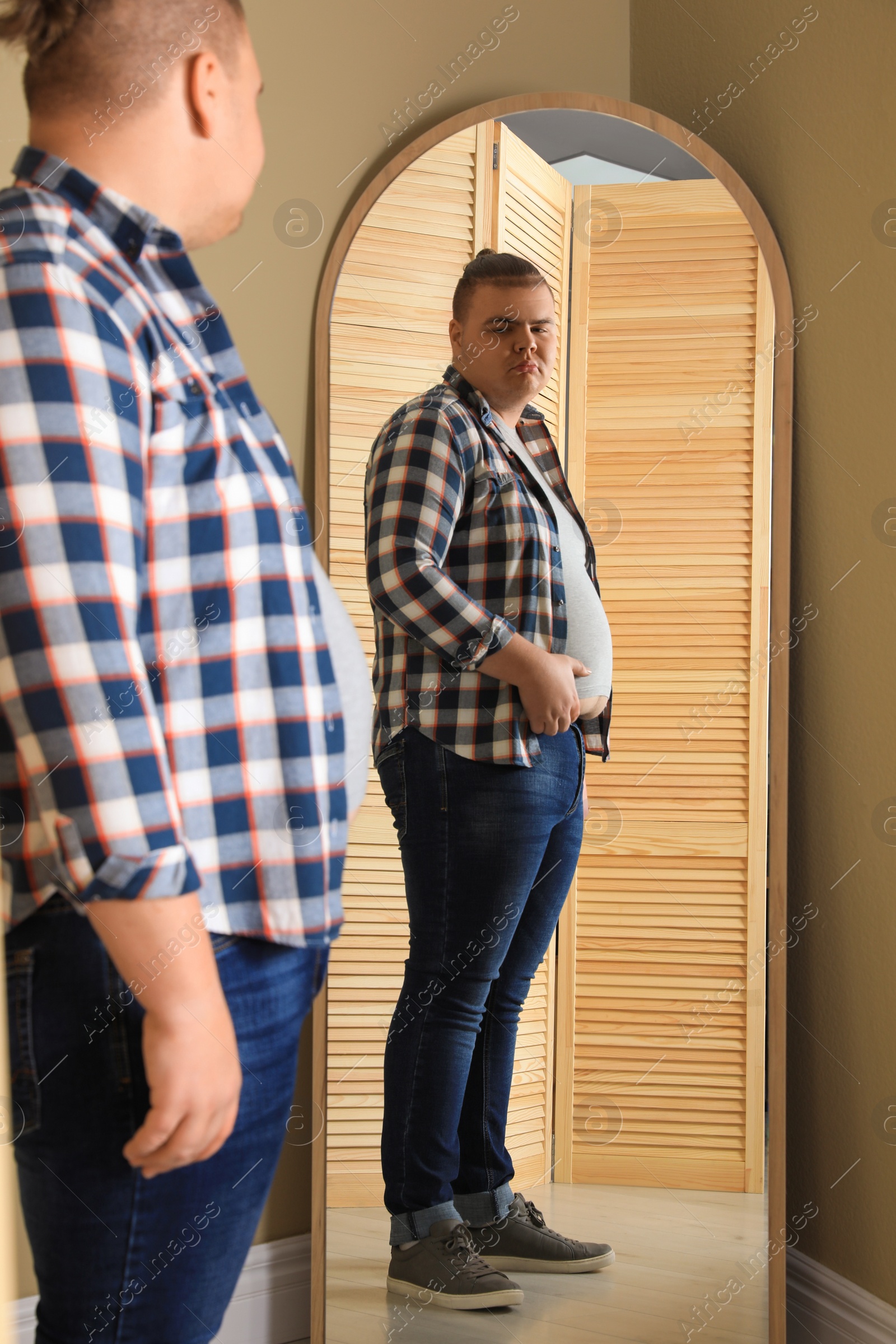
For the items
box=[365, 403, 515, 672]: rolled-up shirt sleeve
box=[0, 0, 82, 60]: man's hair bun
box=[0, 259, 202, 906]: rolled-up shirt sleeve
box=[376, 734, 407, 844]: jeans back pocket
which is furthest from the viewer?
box=[376, 734, 407, 844]: jeans back pocket

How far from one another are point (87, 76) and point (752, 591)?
1.10 m

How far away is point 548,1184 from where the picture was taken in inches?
58.1

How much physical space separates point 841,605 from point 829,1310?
943 millimetres

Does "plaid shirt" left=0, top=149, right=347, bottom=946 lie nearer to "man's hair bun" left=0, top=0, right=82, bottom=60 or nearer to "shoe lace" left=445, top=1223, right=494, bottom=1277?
"man's hair bun" left=0, top=0, right=82, bottom=60

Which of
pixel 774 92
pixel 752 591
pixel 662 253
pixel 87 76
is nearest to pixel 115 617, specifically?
pixel 87 76

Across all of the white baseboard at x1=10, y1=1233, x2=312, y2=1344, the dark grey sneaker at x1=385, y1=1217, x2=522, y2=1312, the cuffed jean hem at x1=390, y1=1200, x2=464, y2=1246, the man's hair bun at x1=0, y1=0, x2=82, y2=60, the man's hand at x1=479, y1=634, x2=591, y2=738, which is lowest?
the white baseboard at x1=10, y1=1233, x2=312, y2=1344

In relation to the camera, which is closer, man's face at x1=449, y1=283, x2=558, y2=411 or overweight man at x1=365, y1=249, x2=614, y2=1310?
overweight man at x1=365, y1=249, x2=614, y2=1310

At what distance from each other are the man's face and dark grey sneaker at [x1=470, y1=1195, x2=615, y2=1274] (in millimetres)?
1076

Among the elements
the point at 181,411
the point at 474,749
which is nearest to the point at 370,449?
the point at 474,749

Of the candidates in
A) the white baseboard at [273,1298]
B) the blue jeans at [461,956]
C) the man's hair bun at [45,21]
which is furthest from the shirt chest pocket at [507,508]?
the white baseboard at [273,1298]

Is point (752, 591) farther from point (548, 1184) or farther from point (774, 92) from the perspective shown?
point (548, 1184)

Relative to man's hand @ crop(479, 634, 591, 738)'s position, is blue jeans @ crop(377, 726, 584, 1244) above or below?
below

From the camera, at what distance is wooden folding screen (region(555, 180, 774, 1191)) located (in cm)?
153

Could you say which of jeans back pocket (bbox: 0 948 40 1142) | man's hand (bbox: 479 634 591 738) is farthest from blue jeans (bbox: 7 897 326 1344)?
man's hand (bbox: 479 634 591 738)
